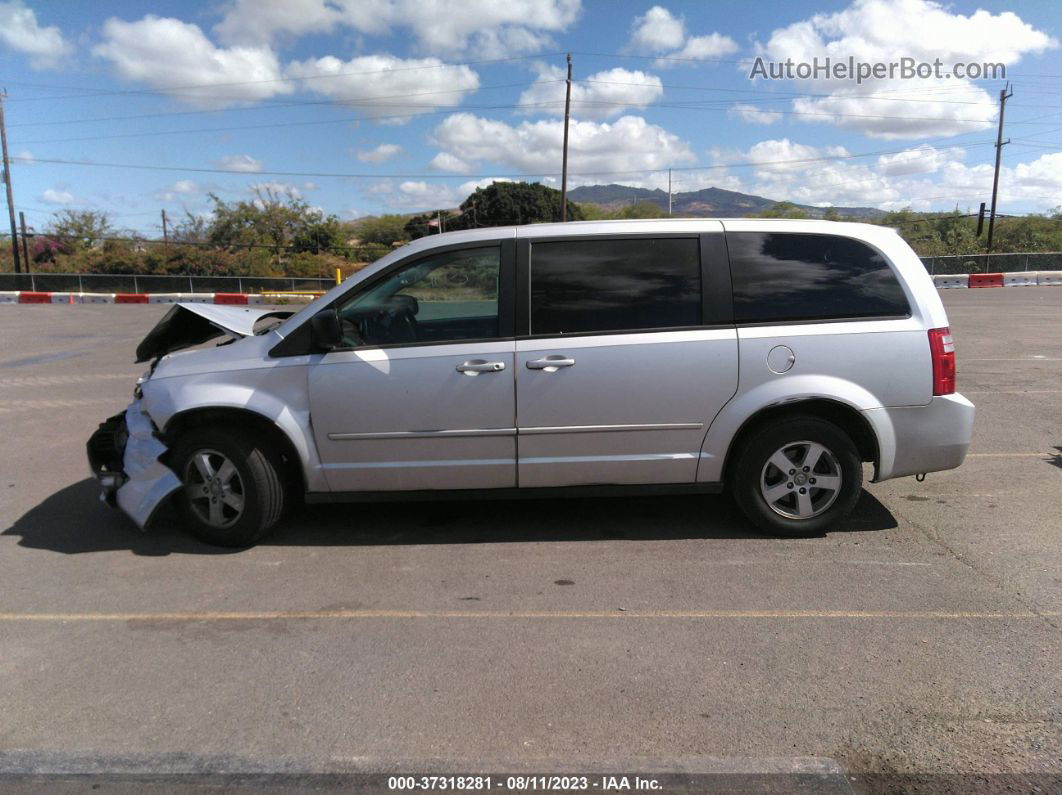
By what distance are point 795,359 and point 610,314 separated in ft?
3.75

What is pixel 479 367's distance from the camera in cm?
436

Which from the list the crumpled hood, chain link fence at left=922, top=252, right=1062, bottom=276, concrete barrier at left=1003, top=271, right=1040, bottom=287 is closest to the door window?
the crumpled hood

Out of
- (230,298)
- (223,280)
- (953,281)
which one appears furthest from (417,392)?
(953,281)

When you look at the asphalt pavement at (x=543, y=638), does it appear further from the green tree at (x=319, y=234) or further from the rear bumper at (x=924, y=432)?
the green tree at (x=319, y=234)

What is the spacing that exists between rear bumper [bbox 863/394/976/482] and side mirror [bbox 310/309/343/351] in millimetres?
3215

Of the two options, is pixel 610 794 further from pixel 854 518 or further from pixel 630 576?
pixel 854 518

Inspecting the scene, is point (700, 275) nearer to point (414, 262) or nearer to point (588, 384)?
point (588, 384)

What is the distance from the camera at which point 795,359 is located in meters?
4.42

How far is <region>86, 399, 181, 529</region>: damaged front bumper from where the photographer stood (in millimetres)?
4539

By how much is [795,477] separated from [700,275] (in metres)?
1.38

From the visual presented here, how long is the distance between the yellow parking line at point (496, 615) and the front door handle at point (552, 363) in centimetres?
140

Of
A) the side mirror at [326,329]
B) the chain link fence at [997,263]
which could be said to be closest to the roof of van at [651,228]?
the side mirror at [326,329]

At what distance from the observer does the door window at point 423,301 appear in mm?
4531

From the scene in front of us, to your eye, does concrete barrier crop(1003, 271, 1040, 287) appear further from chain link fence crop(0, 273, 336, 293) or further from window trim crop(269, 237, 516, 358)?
window trim crop(269, 237, 516, 358)
